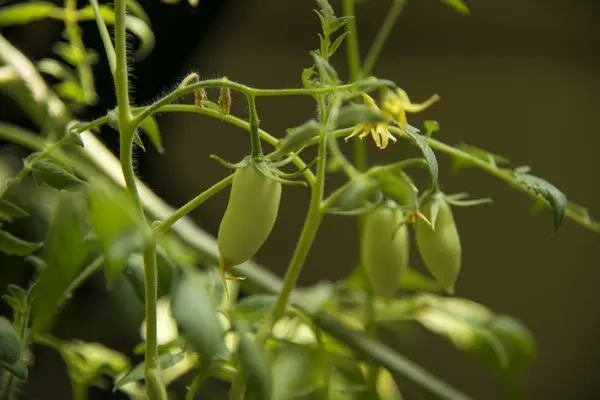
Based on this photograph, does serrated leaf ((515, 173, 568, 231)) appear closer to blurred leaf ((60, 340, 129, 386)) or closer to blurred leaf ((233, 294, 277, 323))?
blurred leaf ((233, 294, 277, 323))

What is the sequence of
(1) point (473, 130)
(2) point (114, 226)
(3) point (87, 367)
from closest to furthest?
(2) point (114, 226), (3) point (87, 367), (1) point (473, 130)

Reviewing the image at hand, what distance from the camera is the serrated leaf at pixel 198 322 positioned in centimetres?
22

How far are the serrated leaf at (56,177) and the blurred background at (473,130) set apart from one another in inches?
19.5

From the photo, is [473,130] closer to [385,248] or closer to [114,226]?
[385,248]

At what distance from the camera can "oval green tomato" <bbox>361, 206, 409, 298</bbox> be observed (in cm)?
39

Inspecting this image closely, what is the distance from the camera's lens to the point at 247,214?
27cm

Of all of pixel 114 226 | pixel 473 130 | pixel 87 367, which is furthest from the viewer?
pixel 473 130

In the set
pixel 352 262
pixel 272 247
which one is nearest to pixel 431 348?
pixel 352 262

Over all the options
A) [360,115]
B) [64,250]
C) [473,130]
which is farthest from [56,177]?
[473,130]

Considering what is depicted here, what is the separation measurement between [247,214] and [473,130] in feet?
2.42

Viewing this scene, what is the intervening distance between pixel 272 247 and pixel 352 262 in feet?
0.43

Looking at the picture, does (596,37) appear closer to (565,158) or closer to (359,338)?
(565,158)

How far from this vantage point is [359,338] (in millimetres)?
533

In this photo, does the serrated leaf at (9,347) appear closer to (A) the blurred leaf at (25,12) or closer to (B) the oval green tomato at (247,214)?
(B) the oval green tomato at (247,214)
